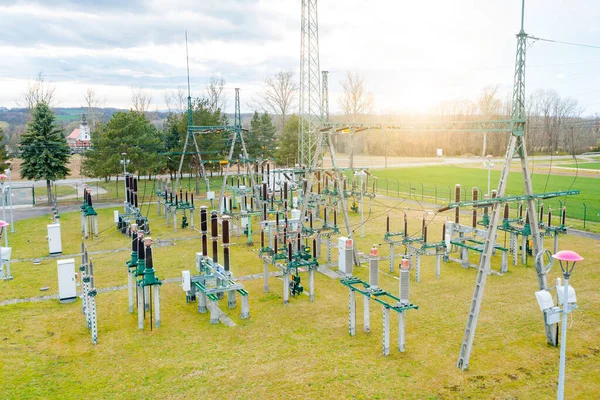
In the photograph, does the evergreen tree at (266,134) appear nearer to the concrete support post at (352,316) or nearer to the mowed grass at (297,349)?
the mowed grass at (297,349)

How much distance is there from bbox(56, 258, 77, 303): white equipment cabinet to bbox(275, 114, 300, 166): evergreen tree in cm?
3835

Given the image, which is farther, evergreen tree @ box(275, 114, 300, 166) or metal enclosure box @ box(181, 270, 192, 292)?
evergreen tree @ box(275, 114, 300, 166)

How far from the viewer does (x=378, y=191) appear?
138 ft

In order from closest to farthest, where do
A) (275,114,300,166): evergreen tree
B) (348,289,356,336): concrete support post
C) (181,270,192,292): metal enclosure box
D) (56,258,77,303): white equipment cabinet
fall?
(348,289,356,336): concrete support post < (181,270,192,292): metal enclosure box < (56,258,77,303): white equipment cabinet < (275,114,300,166): evergreen tree

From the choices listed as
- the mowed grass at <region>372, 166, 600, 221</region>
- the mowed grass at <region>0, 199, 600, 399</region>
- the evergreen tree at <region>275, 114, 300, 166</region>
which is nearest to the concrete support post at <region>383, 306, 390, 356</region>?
the mowed grass at <region>0, 199, 600, 399</region>

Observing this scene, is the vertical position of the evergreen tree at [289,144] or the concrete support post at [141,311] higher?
the evergreen tree at [289,144]

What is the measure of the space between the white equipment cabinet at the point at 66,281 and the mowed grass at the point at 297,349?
1.47 ft

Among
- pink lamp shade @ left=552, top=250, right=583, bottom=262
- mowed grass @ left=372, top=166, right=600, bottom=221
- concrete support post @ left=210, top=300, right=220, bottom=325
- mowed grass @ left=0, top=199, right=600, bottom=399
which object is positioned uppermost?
pink lamp shade @ left=552, top=250, right=583, bottom=262

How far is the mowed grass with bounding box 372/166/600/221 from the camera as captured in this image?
114 ft

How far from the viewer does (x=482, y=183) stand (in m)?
47.0

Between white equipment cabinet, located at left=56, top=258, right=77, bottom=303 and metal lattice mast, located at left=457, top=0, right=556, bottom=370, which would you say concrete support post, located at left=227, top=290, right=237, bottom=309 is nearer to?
white equipment cabinet, located at left=56, top=258, right=77, bottom=303

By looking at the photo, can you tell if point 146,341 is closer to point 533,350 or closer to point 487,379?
point 487,379

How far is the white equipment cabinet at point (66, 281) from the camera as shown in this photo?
49.6ft

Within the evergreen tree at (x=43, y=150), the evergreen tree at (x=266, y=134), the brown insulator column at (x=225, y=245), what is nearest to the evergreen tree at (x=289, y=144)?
the evergreen tree at (x=266, y=134)
